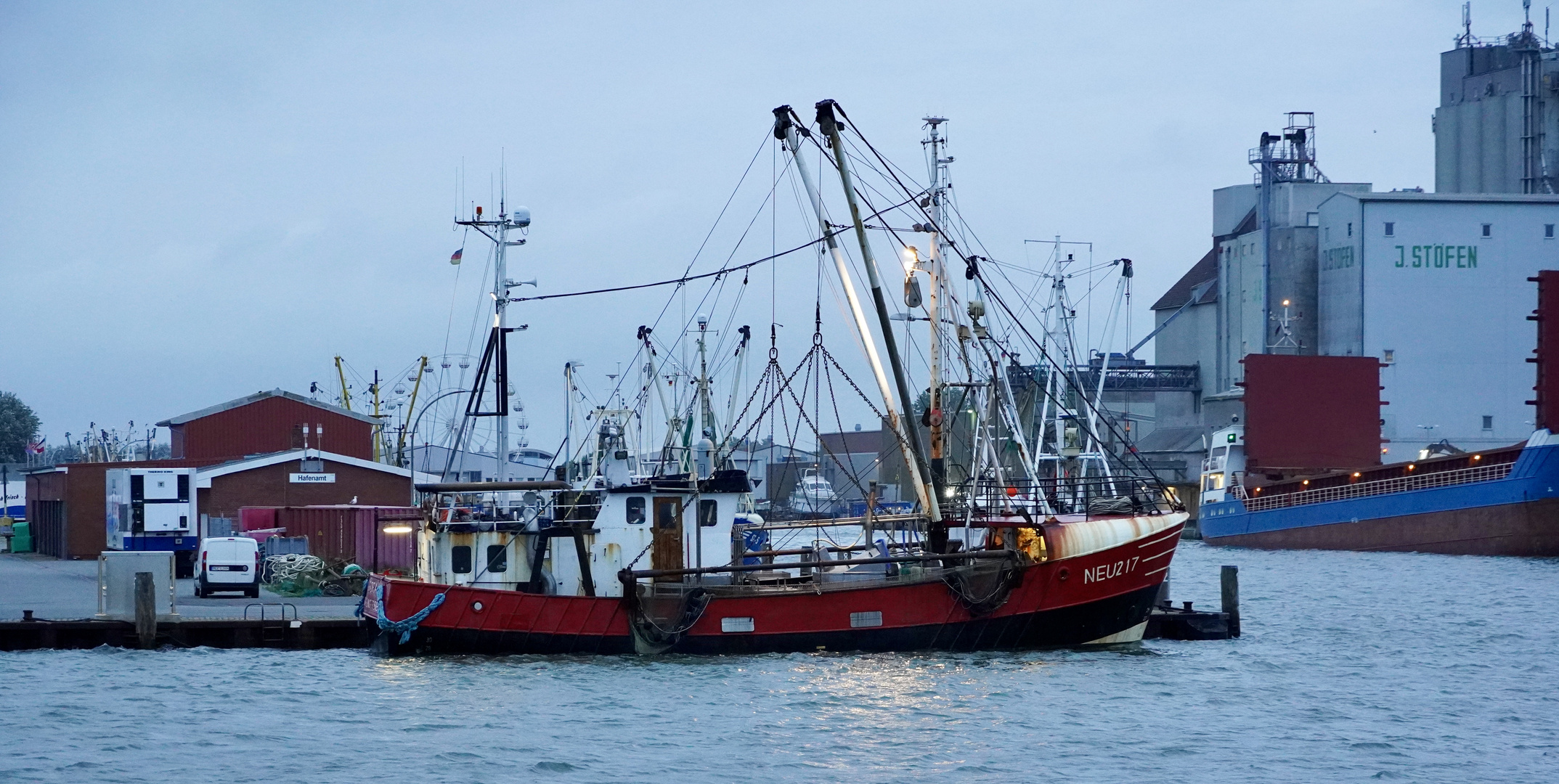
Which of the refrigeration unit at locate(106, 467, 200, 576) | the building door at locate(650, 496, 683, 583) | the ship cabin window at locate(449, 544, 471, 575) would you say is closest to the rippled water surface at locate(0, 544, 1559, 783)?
the ship cabin window at locate(449, 544, 471, 575)

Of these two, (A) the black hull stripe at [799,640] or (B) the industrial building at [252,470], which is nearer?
(A) the black hull stripe at [799,640]

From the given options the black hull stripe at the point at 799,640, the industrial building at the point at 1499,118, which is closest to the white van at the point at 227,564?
the black hull stripe at the point at 799,640

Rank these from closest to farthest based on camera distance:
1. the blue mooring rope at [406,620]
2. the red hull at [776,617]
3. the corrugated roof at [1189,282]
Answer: the blue mooring rope at [406,620] < the red hull at [776,617] < the corrugated roof at [1189,282]

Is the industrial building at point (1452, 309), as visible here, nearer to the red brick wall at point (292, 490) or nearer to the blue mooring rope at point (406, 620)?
the red brick wall at point (292, 490)

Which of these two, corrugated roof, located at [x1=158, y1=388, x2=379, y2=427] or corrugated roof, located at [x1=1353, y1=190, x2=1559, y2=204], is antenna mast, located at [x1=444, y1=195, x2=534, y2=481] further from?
corrugated roof, located at [x1=1353, y1=190, x2=1559, y2=204]

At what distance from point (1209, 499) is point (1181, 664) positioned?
5576cm

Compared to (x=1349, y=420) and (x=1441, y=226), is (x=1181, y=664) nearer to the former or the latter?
(x=1349, y=420)

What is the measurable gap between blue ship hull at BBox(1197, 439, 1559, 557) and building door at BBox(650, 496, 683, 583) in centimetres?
4178

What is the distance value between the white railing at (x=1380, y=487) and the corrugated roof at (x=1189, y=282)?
4800cm

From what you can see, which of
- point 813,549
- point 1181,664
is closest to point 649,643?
point 813,549

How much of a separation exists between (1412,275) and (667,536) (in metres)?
71.6

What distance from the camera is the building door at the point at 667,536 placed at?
30078mm

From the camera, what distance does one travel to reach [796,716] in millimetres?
24797

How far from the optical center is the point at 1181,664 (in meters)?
30.5
